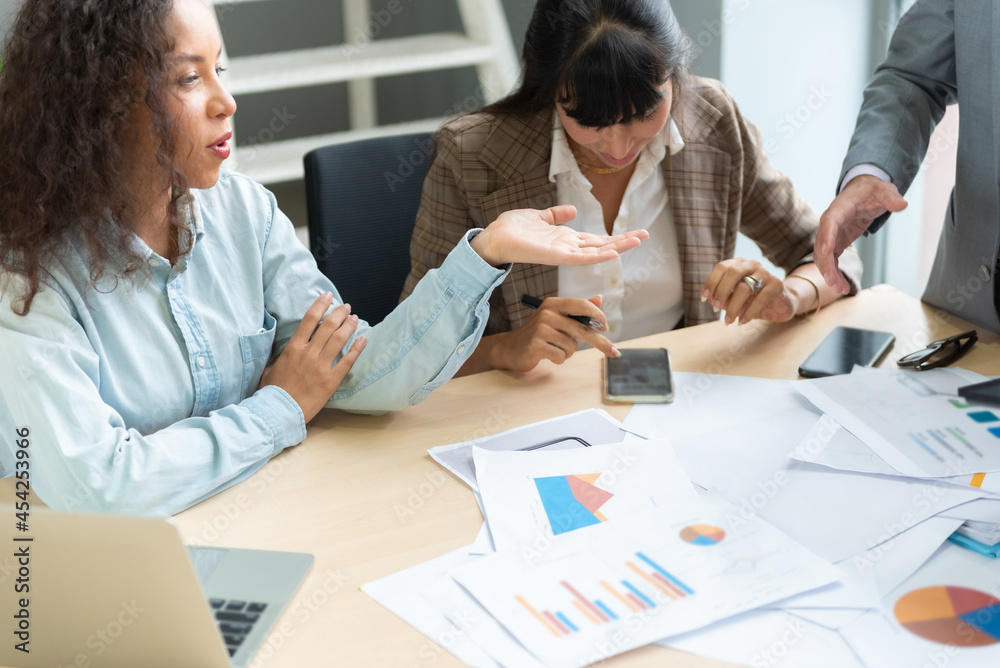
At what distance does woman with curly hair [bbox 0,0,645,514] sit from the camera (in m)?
0.96

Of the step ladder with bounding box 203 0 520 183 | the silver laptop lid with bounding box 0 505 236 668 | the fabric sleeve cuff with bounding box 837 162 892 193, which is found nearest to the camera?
the silver laptop lid with bounding box 0 505 236 668

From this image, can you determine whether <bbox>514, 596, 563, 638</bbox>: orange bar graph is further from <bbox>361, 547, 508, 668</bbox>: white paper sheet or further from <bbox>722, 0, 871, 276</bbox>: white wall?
Result: <bbox>722, 0, 871, 276</bbox>: white wall

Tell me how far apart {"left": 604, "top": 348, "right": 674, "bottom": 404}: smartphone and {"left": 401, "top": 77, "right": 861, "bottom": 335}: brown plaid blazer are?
11.8 inches

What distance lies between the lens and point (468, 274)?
1.14 metres

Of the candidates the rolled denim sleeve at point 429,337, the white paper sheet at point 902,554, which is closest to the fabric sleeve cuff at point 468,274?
the rolled denim sleeve at point 429,337

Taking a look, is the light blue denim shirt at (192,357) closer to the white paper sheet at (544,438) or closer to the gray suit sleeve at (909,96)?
the white paper sheet at (544,438)

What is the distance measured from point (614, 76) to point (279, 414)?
27.1 inches

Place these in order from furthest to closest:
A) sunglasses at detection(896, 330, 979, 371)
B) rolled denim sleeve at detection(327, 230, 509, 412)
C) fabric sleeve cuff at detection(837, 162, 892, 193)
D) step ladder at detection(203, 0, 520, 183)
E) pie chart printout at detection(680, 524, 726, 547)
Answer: step ladder at detection(203, 0, 520, 183) < fabric sleeve cuff at detection(837, 162, 892, 193) < sunglasses at detection(896, 330, 979, 371) < rolled denim sleeve at detection(327, 230, 509, 412) < pie chart printout at detection(680, 524, 726, 547)

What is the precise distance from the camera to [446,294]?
1.16 meters

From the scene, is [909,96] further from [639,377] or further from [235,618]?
[235,618]

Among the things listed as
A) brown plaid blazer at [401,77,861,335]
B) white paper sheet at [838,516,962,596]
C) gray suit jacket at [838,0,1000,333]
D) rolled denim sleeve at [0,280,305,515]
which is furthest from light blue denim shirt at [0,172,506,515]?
gray suit jacket at [838,0,1000,333]

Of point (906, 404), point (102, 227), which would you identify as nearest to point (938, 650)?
point (906, 404)

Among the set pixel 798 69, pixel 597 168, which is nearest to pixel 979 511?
pixel 597 168

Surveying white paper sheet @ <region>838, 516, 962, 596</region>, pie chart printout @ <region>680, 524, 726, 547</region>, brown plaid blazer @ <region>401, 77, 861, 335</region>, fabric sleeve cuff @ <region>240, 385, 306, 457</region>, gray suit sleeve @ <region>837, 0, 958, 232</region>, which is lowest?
white paper sheet @ <region>838, 516, 962, 596</region>
